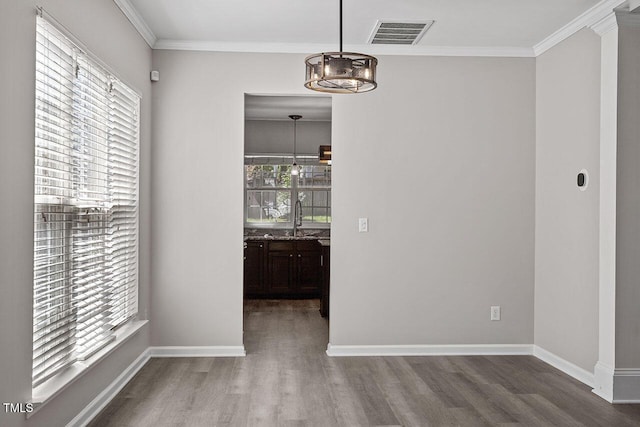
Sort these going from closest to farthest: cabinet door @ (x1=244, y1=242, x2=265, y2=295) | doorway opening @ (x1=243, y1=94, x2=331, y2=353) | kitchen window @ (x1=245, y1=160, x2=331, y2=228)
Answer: doorway opening @ (x1=243, y1=94, x2=331, y2=353), cabinet door @ (x1=244, y1=242, x2=265, y2=295), kitchen window @ (x1=245, y1=160, x2=331, y2=228)

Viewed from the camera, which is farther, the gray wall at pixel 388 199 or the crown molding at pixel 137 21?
the gray wall at pixel 388 199

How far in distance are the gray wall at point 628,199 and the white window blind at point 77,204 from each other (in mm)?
3318

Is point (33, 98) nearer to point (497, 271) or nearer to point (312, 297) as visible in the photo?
point (497, 271)

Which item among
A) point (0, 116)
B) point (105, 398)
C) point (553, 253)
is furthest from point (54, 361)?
point (553, 253)

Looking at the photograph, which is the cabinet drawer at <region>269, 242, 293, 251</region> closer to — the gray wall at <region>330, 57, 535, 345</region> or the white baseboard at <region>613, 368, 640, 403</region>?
the gray wall at <region>330, 57, 535, 345</region>

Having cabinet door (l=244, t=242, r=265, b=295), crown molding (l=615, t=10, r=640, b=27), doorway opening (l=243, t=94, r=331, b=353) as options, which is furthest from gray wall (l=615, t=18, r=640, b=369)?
cabinet door (l=244, t=242, r=265, b=295)

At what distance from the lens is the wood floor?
3520 mm

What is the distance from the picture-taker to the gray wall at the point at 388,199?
5043 millimetres

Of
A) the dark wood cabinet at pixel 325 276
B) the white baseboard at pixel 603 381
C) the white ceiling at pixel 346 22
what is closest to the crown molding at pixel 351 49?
the white ceiling at pixel 346 22

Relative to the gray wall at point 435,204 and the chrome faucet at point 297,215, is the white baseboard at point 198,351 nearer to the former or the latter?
the gray wall at point 435,204

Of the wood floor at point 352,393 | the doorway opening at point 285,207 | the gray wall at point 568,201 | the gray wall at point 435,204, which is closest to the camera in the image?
the wood floor at point 352,393

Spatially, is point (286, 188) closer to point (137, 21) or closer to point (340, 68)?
point (137, 21)

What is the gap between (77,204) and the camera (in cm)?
329

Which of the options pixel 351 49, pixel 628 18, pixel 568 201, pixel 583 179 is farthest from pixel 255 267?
pixel 628 18
